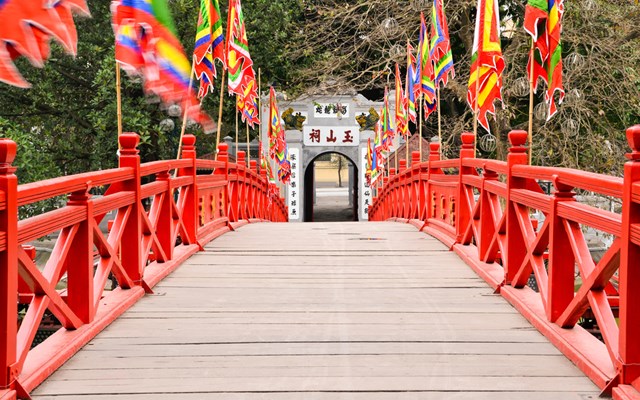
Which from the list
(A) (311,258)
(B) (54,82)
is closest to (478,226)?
(A) (311,258)

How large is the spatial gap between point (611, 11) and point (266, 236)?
9871mm

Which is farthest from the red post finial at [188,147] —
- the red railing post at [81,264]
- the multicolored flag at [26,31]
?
the multicolored flag at [26,31]

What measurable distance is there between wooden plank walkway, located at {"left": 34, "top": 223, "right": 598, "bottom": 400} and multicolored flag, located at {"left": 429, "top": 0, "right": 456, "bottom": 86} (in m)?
4.86

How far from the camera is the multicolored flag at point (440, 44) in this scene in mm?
10945

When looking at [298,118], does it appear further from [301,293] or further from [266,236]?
[301,293]

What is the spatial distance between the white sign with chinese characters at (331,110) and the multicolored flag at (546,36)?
700 inches

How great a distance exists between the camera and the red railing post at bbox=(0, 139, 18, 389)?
128 inches

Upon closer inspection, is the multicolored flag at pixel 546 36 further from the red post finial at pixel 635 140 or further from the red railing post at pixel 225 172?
the red railing post at pixel 225 172

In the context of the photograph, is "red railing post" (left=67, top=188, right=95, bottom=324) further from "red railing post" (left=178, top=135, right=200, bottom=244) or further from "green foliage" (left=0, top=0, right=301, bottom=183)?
"green foliage" (left=0, top=0, right=301, bottom=183)

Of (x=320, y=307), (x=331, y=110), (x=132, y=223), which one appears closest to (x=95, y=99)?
(x=132, y=223)

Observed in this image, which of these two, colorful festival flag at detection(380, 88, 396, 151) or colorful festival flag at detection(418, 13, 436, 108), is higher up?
colorful festival flag at detection(418, 13, 436, 108)

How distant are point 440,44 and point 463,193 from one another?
12.4 ft

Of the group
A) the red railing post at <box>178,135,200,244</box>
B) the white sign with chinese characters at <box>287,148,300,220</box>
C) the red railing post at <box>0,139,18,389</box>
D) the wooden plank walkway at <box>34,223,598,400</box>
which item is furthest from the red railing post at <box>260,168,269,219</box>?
the red railing post at <box>0,139,18,389</box>

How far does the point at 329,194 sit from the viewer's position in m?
46.9
